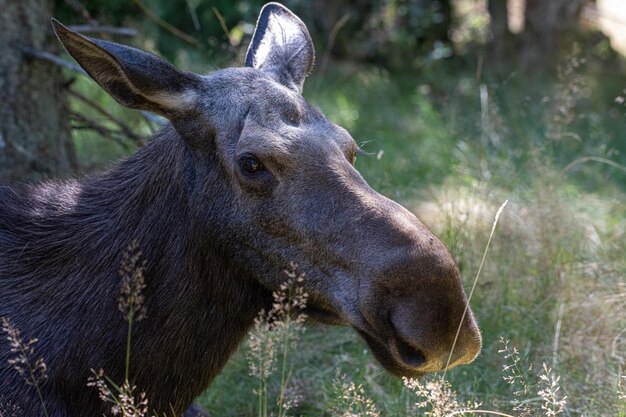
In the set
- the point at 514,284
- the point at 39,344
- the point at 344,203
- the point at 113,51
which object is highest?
the point at 113,51

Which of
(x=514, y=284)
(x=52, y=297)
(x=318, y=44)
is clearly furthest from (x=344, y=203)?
(x=318, y=44)

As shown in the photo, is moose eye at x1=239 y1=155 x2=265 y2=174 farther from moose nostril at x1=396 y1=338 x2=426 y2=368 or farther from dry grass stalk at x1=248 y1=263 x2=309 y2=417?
moose nostril at x1=396 y1=338 x2=426 y2=368

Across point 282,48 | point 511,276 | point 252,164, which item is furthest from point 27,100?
point 511,276

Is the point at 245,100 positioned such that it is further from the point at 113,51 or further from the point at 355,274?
the point at 355,274

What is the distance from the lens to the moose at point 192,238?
3.98m

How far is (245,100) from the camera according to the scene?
14.3 feet

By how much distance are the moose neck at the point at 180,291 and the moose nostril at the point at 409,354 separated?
84cm

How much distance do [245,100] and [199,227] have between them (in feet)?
1.82

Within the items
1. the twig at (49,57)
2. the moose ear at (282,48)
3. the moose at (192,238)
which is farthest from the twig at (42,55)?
the moose at (192,238)

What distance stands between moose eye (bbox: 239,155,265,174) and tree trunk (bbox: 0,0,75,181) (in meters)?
2.38

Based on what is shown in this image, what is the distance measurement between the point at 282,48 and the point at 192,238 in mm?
1207

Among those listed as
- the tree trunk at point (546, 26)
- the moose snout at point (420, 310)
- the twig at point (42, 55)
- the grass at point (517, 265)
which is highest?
the moose snout at point (420, 310)

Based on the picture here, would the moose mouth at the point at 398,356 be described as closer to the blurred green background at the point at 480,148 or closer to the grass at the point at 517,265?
the grass at the point at 517,265

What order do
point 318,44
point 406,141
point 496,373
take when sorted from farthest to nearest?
point 318,44 < point 406,141 < point 496,373
